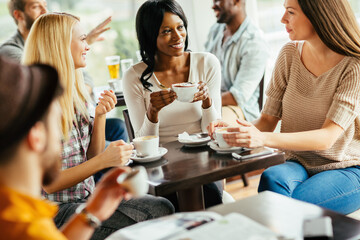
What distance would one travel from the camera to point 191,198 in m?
1.72

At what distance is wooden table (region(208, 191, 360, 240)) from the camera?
1.13m

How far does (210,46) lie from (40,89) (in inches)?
121

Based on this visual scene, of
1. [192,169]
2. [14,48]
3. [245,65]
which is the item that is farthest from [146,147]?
[14,48]

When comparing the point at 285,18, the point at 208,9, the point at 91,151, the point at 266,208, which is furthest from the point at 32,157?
the point at 208,9

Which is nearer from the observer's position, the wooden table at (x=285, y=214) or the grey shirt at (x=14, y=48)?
the wooden table at (x=285, y=214)

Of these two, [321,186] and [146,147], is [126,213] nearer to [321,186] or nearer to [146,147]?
[146,147]

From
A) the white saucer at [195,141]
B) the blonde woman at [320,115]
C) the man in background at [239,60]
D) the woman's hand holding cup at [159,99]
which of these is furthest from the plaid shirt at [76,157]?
the man in background at [239,60]

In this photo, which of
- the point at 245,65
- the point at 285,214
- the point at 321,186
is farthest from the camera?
the point at 245,65

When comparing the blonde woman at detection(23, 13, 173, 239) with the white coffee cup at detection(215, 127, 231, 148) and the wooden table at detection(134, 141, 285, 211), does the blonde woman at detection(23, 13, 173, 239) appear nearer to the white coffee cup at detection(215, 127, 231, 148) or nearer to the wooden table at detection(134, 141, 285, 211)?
the wooden table at detection(134, 141, 285, 211)

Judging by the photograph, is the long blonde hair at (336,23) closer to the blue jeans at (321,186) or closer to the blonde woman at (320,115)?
the blonde woman at (320,115)

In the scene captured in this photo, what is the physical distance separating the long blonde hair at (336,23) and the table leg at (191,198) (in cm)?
87

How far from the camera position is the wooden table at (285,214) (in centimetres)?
113

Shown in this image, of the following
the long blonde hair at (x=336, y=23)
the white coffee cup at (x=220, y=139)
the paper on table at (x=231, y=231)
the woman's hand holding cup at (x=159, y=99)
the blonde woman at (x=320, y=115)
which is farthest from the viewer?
the woman's hand holding cup at (x=159, y=99)

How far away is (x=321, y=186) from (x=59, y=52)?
124 centimetres
